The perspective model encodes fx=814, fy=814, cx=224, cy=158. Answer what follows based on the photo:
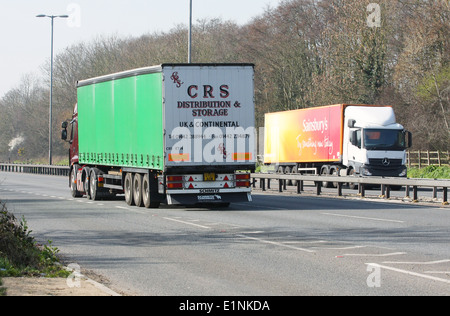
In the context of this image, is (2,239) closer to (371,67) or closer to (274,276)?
(274,276)

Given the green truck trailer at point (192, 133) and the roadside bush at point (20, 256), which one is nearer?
the roadside bush at point (20, 256)

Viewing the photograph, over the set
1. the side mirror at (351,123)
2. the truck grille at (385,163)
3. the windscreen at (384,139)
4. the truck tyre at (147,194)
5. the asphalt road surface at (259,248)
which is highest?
the side mirror at (351,123)

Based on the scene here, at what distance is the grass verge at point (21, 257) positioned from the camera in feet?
34.4

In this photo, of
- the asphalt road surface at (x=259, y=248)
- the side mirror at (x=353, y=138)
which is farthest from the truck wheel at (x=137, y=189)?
the side mirror at (x=353, y=138)

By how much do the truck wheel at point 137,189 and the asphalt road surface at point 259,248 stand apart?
73cm

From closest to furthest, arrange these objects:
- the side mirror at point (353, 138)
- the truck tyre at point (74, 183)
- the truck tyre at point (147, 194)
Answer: the truck tyre at point (147, 194), the truck tyre at point (74, 183), the side mirror at point (353, 138)

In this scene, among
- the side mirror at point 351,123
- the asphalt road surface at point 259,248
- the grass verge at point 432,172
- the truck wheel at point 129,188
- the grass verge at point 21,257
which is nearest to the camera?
the asphalt road surface at point 259,248

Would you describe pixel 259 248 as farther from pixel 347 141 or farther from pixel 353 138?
pixel 347 141

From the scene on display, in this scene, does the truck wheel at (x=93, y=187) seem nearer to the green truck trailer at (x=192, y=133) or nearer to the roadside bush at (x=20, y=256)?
the green truck trailer at (x=192, y=133)

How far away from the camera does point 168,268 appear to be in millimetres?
11375

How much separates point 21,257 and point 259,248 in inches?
160

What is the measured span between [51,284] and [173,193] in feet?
40.3

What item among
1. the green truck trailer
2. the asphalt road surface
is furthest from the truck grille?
the green truck trailer

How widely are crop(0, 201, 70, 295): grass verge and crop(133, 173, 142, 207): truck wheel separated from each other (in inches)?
428
